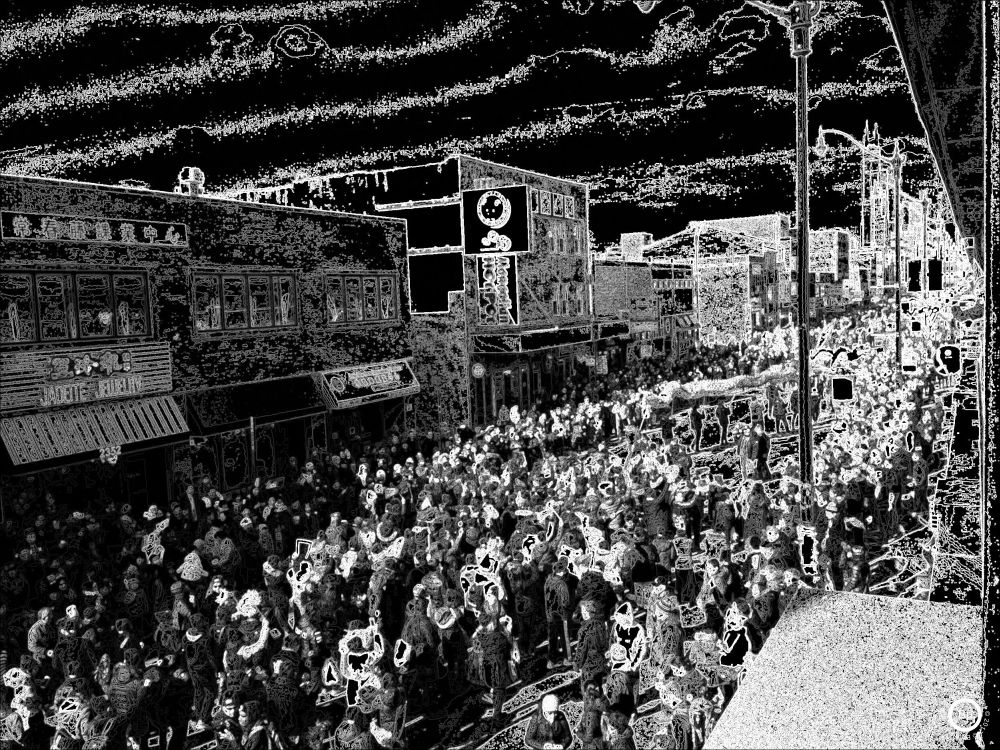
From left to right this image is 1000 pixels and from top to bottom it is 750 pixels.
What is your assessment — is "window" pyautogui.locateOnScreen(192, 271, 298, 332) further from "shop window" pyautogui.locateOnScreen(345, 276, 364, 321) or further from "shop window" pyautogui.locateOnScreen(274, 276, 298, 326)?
"shop window" pyautogui.locateOnScreen(345, 276, 364, 321)

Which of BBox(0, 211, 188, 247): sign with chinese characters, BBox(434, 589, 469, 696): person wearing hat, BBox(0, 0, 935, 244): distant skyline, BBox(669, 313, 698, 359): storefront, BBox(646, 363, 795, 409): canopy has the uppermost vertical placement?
BBox(0, 0, 935, 244): distant skyline

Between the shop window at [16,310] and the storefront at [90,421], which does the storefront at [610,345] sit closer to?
the storefront at [90,421]

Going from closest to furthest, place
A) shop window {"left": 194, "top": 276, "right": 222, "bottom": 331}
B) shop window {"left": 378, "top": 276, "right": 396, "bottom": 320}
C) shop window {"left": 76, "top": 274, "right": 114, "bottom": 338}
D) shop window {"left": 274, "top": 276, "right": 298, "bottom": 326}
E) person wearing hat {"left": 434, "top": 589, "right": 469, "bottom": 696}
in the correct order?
person wearing hat {"left": 434, "top": 589, "right": 469, "bottom": 696}, shop window {"left": 76, "top": 274, "right": 114, "bottom": 338}, shop window {"left": 194, "top": 276, "right": 222, "bottom": 331}, shop window {"left": 274, "top": 276, "right": 298, "bottom": 326}, shop window {"left": 378, "top": 276, "right": 396, "bottom": 320}

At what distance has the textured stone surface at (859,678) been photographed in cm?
264

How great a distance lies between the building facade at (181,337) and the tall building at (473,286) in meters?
1.21

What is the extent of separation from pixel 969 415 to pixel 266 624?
27.7 ft

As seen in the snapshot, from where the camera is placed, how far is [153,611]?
916 cm

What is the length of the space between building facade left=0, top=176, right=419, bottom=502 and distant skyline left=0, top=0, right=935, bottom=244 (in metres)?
2.74

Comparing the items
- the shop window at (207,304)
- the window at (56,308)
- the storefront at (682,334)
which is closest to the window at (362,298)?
the shop window at (207,304)

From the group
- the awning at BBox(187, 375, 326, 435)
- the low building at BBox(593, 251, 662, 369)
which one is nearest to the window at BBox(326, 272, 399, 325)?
the awning at BBox(187, 375, 326, 435)

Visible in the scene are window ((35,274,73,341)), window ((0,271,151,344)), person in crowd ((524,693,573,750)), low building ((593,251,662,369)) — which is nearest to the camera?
person in crowd ((524,693,573,750))

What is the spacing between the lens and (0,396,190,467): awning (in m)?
11.8

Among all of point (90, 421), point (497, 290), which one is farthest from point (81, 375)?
point (497, 290)

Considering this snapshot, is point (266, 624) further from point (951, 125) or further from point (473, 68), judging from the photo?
point (473, 68)
